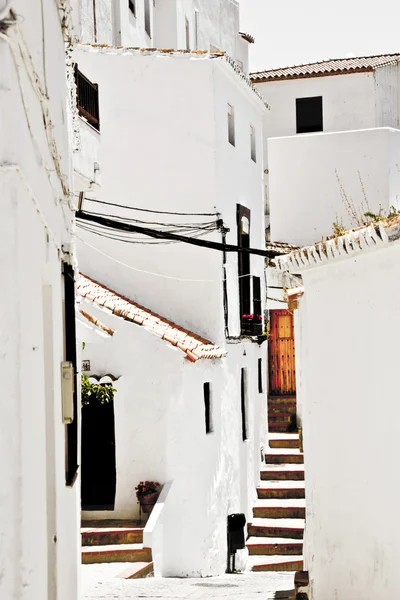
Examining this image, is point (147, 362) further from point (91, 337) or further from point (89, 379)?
point (91, 337)

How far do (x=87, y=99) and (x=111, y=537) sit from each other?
7.02 meters

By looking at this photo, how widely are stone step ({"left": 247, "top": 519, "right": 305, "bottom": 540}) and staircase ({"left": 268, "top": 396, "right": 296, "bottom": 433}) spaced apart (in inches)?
218

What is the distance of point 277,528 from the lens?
19.9m

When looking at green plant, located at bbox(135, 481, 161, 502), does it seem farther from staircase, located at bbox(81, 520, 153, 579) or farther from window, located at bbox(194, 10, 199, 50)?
window, located at bbox(194, 10, 199, 50)

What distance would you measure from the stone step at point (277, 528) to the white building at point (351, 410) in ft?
27.4

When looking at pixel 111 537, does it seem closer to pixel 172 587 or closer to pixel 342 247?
pixel 172 587

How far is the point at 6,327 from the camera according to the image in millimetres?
3797

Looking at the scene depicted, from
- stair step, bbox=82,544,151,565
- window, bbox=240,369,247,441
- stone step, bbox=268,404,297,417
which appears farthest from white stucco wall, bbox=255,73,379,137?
stair step, bbox=82,544,151,565

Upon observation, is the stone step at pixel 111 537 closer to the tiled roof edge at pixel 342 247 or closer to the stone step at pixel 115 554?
the stone step at pixel 115 554

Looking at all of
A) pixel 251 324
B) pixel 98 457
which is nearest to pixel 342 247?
pixel 98 457

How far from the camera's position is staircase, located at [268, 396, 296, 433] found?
26328 mm

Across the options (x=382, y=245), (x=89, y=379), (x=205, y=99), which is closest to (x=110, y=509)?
(x=89, y=379)

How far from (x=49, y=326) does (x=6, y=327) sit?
7.65 feet

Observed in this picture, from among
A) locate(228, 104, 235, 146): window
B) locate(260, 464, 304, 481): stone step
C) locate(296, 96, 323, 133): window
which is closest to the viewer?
locate(228, 104, 235, 146): window
